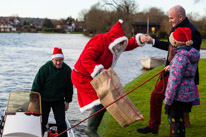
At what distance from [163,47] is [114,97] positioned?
62.9 inches

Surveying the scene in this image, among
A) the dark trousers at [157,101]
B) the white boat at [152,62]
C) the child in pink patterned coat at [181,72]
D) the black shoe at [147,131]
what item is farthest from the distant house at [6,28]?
the child in pink patterned coat at [181,72]

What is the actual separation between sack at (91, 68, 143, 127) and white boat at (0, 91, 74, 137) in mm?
1231

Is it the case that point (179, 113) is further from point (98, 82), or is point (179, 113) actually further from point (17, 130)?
point (17, 130)

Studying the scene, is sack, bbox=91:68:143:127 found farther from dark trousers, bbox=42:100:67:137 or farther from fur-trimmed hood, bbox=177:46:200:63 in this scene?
dark trousers, bbox=42:100:67:137

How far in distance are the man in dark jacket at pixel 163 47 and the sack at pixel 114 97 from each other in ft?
3.01

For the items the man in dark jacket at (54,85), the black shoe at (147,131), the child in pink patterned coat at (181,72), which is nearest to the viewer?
the child in pink patterned coat at (181,72)

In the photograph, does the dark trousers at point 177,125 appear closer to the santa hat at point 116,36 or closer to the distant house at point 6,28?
the santa hat at point 116,36

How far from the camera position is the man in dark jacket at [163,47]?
16.0ft

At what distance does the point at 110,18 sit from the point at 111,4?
3620 mm

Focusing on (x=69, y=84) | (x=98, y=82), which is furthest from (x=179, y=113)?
(x=69, y=84)

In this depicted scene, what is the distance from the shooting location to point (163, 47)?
5336 millimetres

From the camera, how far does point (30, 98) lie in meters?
5.15

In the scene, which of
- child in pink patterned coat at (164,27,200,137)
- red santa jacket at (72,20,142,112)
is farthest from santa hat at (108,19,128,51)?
child in pink patterned coat at (164,27,200,137)

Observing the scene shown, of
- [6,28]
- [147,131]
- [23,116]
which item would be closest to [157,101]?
[147,131]
